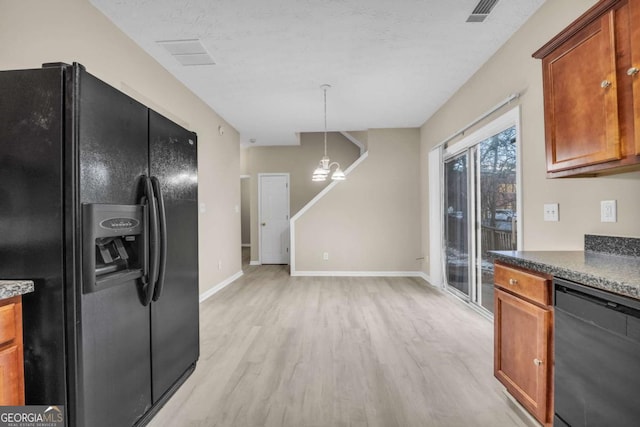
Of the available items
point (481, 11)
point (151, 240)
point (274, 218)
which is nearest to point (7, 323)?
point (151, 240)

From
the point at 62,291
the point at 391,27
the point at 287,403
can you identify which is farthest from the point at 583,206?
the point at 62,291

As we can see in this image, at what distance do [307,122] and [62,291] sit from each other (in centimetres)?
463

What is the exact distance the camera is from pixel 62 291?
124 cm

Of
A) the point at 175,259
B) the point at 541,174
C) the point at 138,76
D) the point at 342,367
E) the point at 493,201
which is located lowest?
the point at 342,367

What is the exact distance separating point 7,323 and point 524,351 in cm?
233

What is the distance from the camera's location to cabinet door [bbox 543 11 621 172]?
146 cm

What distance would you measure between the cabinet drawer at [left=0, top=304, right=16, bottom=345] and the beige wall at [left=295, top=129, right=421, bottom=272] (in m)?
4.84

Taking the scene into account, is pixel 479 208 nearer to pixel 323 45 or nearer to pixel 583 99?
pixel 583 99

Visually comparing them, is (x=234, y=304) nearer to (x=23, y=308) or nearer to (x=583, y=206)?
(x=23, y=308)

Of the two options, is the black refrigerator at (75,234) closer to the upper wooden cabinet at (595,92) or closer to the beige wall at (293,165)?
the upper wooden cabinet at (595,92)

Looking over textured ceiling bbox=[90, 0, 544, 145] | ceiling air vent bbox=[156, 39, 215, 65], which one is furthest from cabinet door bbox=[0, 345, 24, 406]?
ceiling air vent bbox=[156, 39, 215, 65]

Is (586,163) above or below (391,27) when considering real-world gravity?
below

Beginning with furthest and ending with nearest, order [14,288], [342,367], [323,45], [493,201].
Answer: [493,201] → [323,45] → [342,367] → [14,288]

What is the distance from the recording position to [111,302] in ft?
4.71
